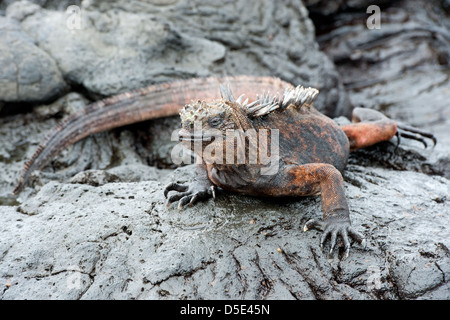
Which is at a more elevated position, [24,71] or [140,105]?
[24,71]

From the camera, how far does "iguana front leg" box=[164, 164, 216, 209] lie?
11.5 feet

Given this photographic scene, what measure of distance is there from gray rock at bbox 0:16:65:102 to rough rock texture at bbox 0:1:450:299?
181 mm

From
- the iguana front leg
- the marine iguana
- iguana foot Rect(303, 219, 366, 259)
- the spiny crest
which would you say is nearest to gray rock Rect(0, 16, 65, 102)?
the marine iguana

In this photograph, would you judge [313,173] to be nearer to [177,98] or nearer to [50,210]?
[50,210]

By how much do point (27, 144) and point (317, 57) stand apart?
15.1ft

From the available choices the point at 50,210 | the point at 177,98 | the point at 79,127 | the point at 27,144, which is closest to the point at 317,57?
the point at 177,98

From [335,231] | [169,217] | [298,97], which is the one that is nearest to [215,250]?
[169,217]

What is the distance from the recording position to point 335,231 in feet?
9.97

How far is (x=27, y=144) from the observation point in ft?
17.3

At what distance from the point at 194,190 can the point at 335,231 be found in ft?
4.04

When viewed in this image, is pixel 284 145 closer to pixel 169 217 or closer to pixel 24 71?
pixel 169 217

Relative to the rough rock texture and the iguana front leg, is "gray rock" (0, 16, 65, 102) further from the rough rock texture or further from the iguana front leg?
the iguana front leg
